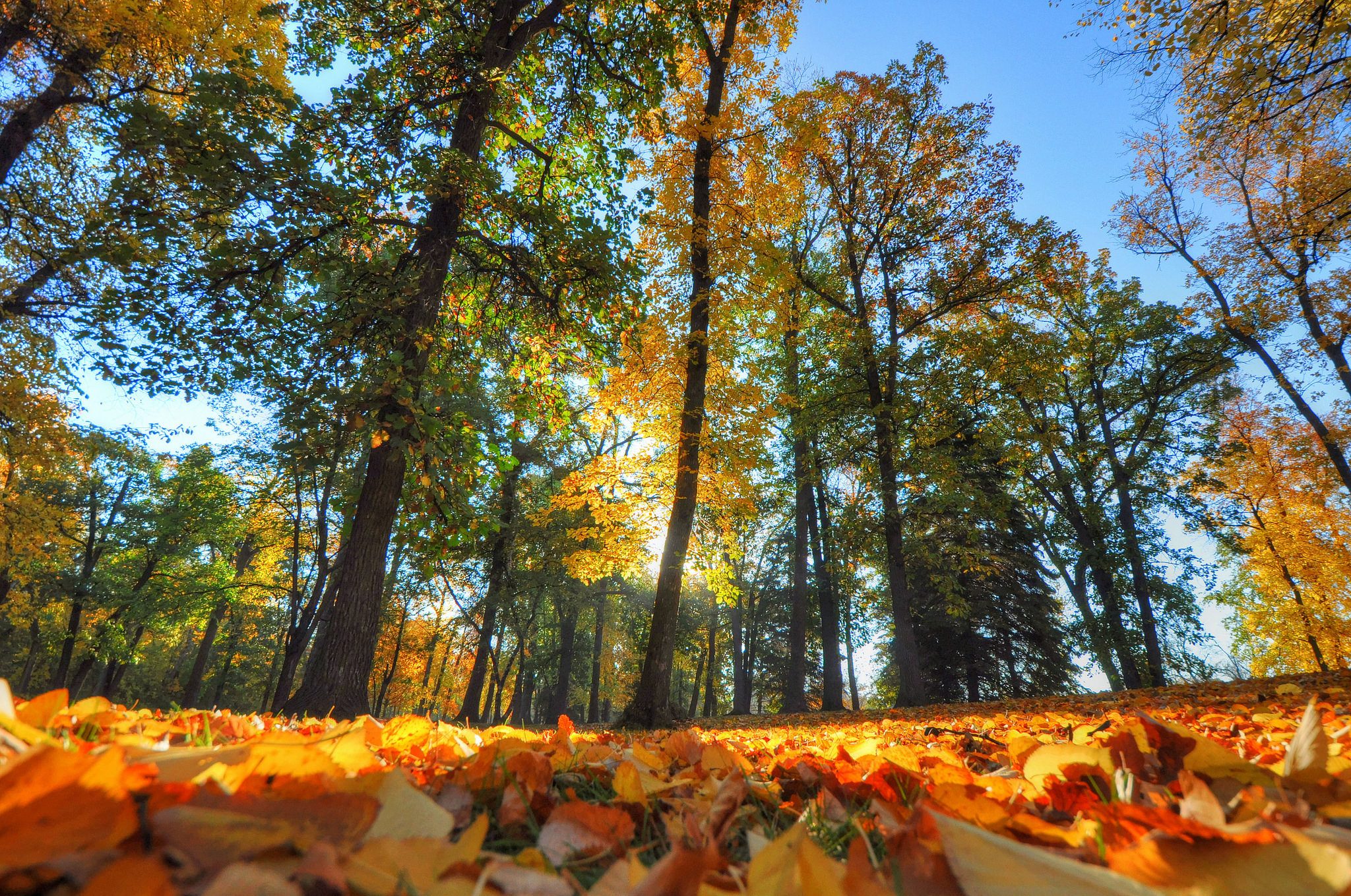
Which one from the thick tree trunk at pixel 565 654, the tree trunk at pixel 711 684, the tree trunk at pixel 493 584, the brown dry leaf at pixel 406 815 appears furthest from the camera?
the tree trunk at pixel 711 684

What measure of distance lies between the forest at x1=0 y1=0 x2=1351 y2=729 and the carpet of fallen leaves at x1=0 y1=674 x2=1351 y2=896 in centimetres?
323

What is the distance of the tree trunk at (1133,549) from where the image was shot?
449 inches

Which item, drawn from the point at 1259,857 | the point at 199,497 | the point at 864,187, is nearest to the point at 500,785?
the point at 1259,857

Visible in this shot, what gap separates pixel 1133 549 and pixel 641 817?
50.6 ft

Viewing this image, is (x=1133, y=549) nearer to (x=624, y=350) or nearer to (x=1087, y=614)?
(x=1087, y=614)

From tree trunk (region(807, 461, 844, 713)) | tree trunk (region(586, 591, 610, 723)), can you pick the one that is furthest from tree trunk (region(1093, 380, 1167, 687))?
tree trunk (region(586, 591, 610, 723))

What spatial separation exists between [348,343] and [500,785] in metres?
4.28

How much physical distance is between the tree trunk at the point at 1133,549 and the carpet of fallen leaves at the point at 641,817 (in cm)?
1371

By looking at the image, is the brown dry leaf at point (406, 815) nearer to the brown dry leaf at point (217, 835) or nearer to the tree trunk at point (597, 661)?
the brown dry leaf at point (217, 835)

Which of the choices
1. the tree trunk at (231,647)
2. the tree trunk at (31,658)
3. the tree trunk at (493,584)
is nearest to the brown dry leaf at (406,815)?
the tree trunk at (493,584)

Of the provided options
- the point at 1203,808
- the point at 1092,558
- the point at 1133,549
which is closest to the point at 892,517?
the point at 1092,558

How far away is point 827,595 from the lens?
41.5ft

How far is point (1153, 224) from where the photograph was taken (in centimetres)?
1382

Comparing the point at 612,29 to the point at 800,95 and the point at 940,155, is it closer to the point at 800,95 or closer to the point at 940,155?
the point at 800,95
